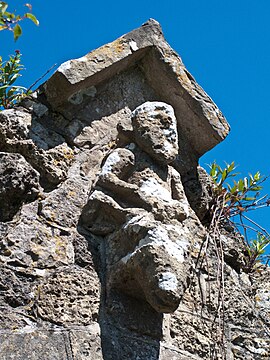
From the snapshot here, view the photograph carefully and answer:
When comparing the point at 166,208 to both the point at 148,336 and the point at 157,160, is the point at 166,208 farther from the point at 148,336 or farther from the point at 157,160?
the point at 148,336

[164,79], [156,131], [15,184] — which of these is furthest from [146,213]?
[164,79]

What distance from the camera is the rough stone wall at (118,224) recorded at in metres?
3.51

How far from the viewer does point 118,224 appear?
12.8ft

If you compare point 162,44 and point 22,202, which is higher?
point 162,44

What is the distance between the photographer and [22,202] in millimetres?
3830

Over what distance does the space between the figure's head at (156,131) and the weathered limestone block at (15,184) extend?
0.62m

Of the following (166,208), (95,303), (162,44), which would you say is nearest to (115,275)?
(95,303)

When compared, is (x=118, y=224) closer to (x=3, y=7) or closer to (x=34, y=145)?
(x=34, y=145)

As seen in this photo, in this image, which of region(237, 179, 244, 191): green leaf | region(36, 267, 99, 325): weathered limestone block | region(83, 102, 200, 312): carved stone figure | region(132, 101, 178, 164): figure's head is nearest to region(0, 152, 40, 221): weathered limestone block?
region(83, 102, 200, 312): carved stone figure

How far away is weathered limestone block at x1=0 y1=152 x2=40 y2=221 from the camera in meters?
3.77

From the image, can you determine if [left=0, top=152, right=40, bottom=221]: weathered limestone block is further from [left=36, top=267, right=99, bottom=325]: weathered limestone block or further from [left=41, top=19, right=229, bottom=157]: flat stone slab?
[left=41, top=19, right=229, bottom=157]: flat stone slab

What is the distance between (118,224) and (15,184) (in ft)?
1.79

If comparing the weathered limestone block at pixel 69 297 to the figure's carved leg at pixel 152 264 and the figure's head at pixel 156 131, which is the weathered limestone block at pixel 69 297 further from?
the figure's head at pixel 156 131

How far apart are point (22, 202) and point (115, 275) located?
580mm
